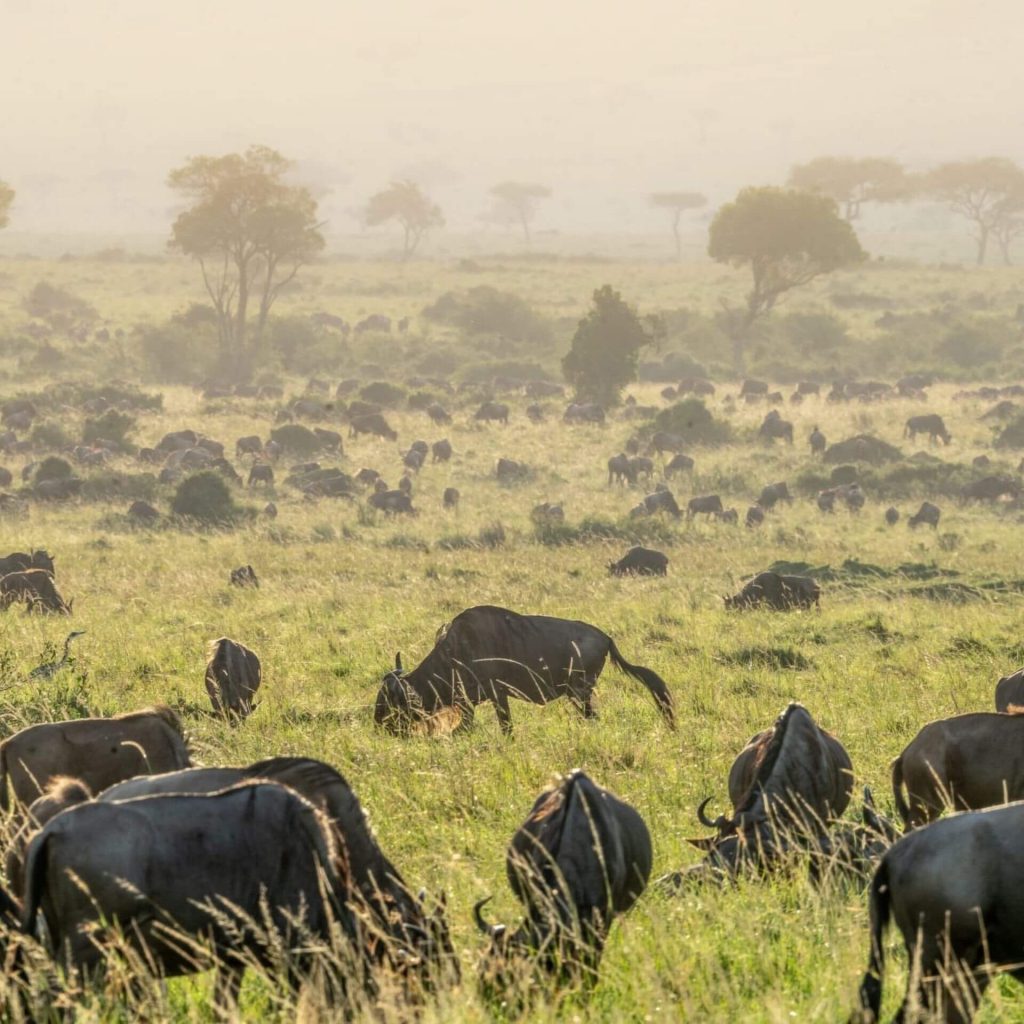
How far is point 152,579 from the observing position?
19.2 m

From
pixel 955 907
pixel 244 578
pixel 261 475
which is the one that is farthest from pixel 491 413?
pixel 955 907

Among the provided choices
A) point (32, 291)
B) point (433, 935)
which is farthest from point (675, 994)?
point (32, 291)

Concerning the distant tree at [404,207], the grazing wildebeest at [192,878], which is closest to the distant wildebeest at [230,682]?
the grazing wildebeest at [192,878]

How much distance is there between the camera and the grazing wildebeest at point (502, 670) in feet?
34.5

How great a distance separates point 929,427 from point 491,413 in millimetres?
12813

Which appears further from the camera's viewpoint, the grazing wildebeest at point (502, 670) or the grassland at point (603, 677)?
Answer: the grazing wildebeest at point (502, 670)

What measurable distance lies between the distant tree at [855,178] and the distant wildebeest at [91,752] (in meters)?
99.8

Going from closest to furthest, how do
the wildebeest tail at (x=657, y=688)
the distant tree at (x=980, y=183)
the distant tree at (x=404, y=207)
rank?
1. the wildebeest tail at (x=657, y=688)
2. the distant tree at (x=980, y=183)
3. the distant tree at (x=404, y=207)

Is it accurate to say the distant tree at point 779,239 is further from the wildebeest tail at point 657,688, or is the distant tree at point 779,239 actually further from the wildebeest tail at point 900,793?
the wildebeest tail at point 900,793

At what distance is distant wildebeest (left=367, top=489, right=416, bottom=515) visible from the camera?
87.6 feet

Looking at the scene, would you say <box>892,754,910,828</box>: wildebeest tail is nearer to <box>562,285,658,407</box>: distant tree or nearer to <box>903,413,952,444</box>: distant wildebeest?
<box>903,413,952,444</box>: distant wildebeest

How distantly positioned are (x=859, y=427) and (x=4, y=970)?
36.6 meters

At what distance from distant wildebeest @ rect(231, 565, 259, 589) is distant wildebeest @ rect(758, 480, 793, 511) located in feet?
39.9

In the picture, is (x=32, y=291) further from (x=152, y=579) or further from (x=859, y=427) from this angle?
(x=152, y=579)
